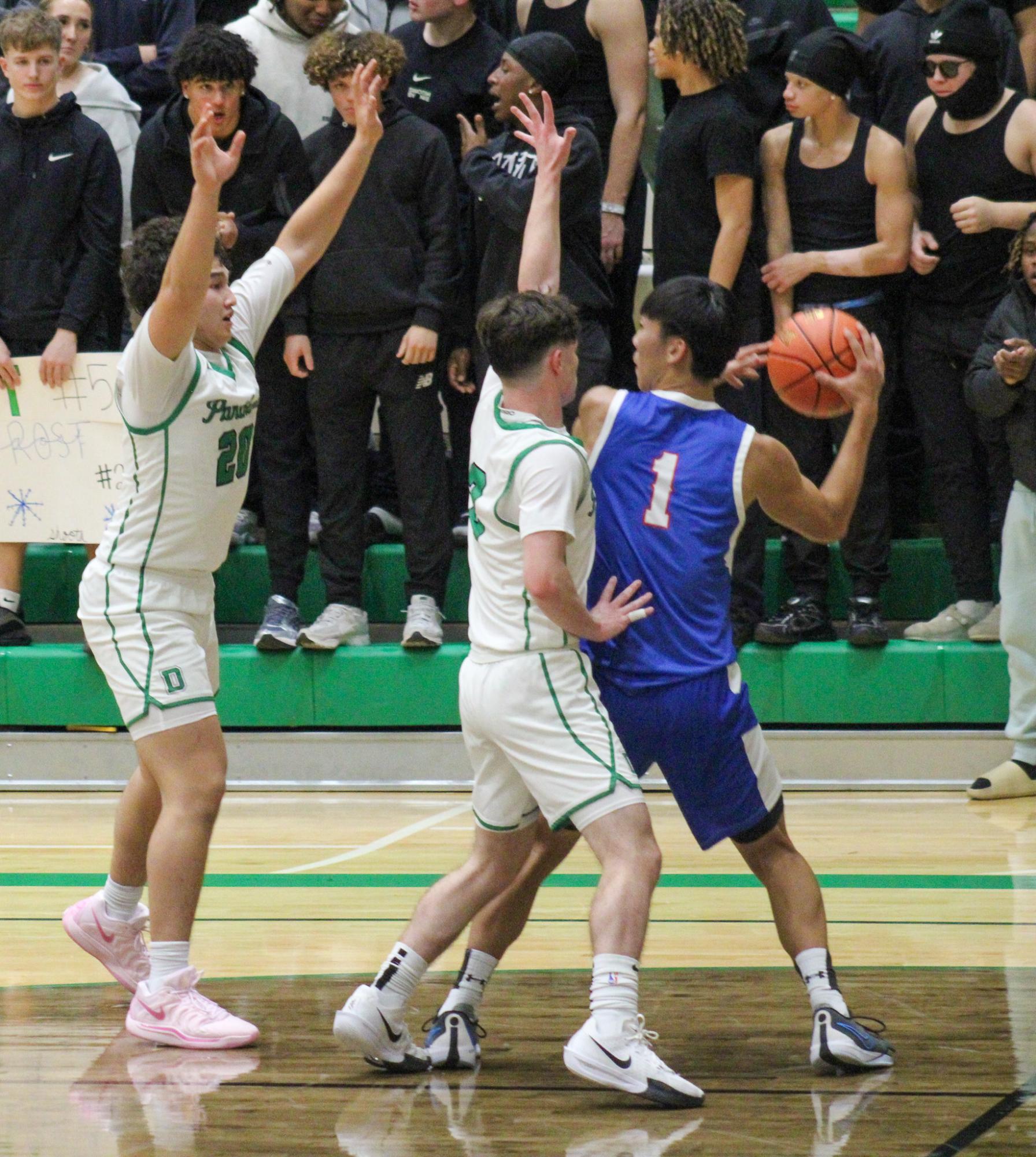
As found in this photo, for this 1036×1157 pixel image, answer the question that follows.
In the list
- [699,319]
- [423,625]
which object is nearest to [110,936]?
[699,319]

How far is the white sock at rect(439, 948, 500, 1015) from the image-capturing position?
3.65 m

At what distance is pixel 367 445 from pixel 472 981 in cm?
388

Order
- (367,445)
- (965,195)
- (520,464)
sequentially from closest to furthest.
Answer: (520,464)
(965,195)
(367,445)

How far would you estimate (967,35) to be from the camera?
658cm

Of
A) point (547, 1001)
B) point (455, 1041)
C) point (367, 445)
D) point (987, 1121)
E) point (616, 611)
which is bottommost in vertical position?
point (547, 1001)

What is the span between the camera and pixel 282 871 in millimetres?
5664

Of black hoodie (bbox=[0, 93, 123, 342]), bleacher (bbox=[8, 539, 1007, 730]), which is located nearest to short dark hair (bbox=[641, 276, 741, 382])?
bleacher (bbox=[8, 539, 1007, 730])

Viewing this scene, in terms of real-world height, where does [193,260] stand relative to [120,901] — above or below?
above

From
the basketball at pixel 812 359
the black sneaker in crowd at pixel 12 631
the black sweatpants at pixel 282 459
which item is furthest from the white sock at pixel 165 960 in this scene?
the black sneaker in crowd at pixel 12 631

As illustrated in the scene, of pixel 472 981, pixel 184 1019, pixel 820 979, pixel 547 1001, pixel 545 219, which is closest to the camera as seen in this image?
pixel 820 979

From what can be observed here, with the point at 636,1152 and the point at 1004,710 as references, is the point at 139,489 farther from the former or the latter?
the point at 1004,710

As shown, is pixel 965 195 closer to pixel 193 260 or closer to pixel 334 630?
pixel 334 630

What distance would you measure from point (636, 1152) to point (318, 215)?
256 cm

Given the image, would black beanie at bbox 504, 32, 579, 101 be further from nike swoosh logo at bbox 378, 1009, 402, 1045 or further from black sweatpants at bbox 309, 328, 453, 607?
nike swoosh logo at bbox 378, 1009, 402, 1045
